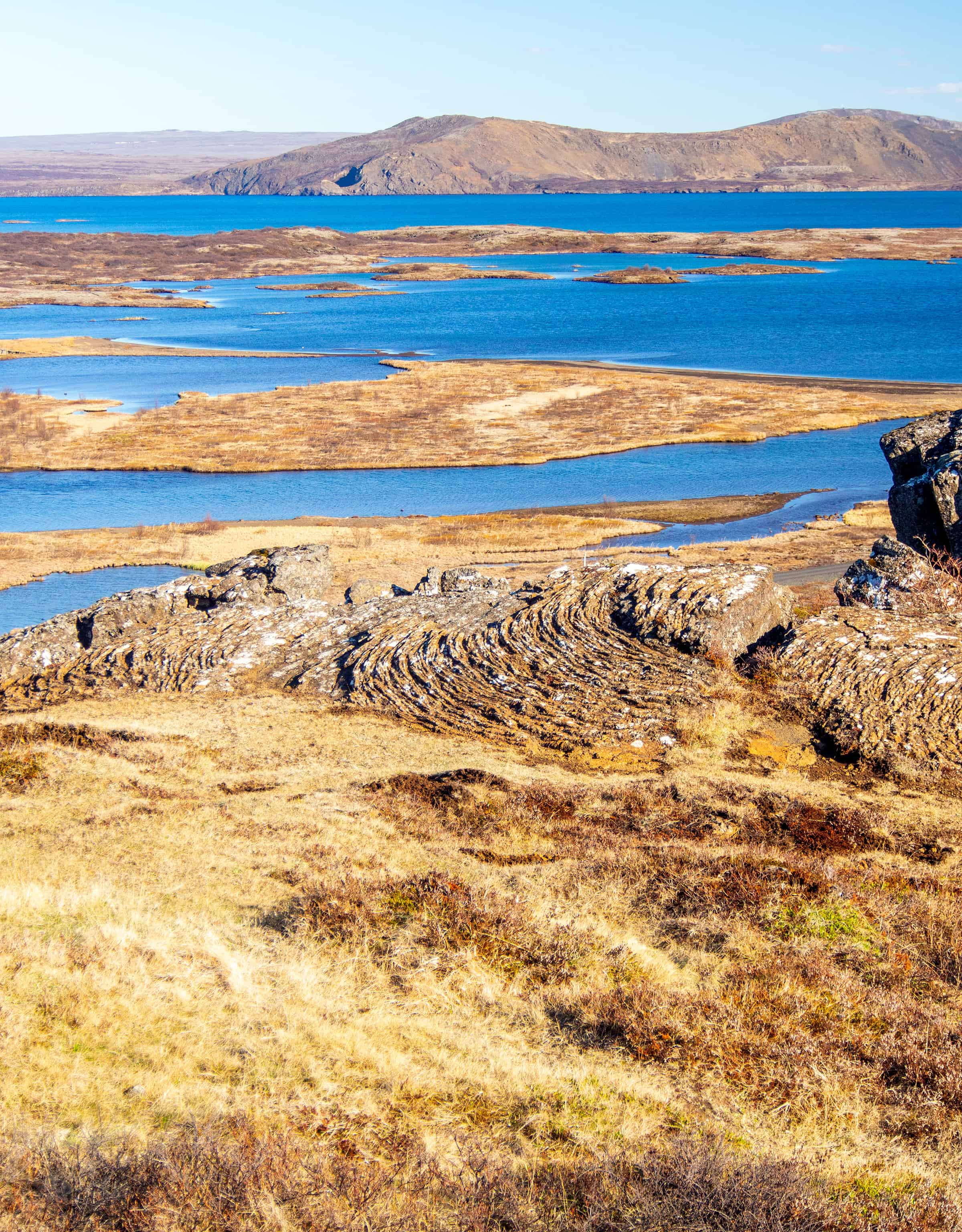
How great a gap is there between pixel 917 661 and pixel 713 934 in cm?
1571

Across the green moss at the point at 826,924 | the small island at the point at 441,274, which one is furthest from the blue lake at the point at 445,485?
the small island at the point at 441,274

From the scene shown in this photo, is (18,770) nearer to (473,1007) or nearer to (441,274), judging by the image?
(473,1007)

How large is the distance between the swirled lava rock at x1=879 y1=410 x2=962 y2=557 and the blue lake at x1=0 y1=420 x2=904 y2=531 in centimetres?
2554

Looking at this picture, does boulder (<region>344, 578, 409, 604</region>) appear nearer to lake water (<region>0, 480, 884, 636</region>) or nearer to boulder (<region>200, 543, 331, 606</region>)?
boulder (<region>200, 543, 331, 606</region>)

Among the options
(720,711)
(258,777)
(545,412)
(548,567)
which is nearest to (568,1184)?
(258,777)

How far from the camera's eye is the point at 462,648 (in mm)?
29281

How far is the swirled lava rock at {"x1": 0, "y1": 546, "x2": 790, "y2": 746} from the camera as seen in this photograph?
26578mm

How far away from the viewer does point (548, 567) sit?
48.4 m

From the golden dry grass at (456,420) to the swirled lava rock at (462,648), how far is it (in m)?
41.0

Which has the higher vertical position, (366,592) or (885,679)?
(366,592)

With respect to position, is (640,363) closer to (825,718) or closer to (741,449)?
(741,449)

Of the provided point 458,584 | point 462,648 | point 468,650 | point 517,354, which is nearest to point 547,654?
point 468,650

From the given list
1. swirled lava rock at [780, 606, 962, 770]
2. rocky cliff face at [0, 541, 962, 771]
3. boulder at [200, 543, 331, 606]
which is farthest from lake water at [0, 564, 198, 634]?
swirled lava rock at [780, 606, 962, 770]

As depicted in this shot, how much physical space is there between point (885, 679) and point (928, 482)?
12199mm
